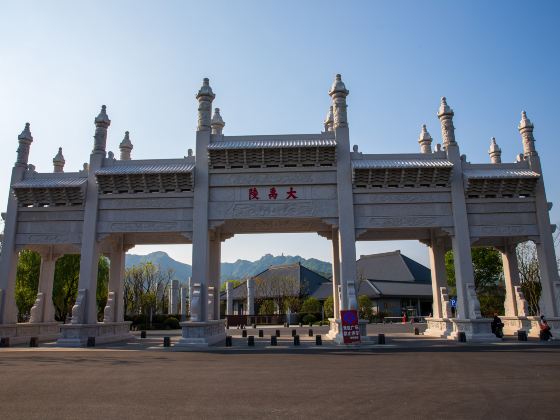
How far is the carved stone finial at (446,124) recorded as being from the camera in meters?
20.7

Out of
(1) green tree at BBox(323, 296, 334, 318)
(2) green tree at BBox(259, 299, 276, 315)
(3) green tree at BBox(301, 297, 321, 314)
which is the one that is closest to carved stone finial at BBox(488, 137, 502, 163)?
(1) green tree at BBox(323, 296, 334, 318)

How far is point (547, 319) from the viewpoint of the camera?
19000 millimetres

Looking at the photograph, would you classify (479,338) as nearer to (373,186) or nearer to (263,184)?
(373,186)

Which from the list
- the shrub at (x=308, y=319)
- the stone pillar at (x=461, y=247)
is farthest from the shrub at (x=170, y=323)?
the stone pillar at (x=461, y=247)

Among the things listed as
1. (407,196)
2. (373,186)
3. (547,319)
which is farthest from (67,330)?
(547,319)

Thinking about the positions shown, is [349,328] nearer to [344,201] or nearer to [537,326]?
[344,201]

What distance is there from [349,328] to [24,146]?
17.9m

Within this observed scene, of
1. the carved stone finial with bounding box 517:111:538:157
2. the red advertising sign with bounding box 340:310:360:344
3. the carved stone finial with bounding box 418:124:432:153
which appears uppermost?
the carved stone finial with bounding box 418:124:432:153

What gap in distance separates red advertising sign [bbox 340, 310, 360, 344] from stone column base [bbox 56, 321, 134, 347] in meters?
11.3

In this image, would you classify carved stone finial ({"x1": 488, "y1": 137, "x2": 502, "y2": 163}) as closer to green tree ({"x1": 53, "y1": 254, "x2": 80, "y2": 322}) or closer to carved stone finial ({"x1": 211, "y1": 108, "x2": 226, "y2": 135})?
carved stone finial ({"x1": 211, "y1": 108, "x2": 226, "y2": 135})

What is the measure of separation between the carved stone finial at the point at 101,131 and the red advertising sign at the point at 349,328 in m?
13.7

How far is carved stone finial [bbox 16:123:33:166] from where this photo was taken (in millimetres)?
21594

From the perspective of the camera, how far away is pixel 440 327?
23.1 m

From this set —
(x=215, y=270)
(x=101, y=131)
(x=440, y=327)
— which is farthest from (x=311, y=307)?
(x=101, y=131)
